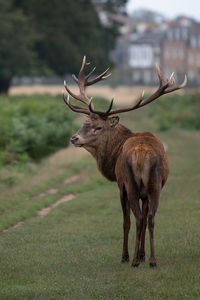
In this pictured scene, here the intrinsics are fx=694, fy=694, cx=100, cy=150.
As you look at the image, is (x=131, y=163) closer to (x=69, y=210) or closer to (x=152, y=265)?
(x=152, y=265)

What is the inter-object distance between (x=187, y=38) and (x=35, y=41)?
255ft

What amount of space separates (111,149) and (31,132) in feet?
31.4

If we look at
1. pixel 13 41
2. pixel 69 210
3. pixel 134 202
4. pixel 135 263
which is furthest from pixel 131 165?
pixel 13 41

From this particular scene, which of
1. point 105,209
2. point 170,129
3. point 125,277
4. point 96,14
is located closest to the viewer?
point 125,277

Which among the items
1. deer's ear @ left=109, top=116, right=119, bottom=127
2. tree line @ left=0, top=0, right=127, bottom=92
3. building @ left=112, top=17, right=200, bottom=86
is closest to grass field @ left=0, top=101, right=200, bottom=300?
deer's ear @ left=109, top=116, right=119, bottom=127

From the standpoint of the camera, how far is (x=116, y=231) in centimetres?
1152

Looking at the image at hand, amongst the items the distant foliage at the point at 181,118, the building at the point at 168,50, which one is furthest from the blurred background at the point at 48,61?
the building at the point at 168,50

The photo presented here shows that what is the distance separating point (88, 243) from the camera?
35.0 feet

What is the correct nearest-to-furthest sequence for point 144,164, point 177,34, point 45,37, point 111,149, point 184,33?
A: point 144,164, point 111,149, point 45,37, point 184,33, point 177,34

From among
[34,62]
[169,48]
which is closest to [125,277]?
[34,62]

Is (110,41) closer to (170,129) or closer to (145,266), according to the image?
(170,129)

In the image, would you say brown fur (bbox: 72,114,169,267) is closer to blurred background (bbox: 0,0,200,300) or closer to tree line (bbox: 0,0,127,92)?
blurred background (bbox: 0,0,200,300)

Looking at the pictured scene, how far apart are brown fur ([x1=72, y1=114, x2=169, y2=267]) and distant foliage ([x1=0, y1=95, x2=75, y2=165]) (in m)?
7.44

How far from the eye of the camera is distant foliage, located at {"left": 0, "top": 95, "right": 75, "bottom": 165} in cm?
1834
